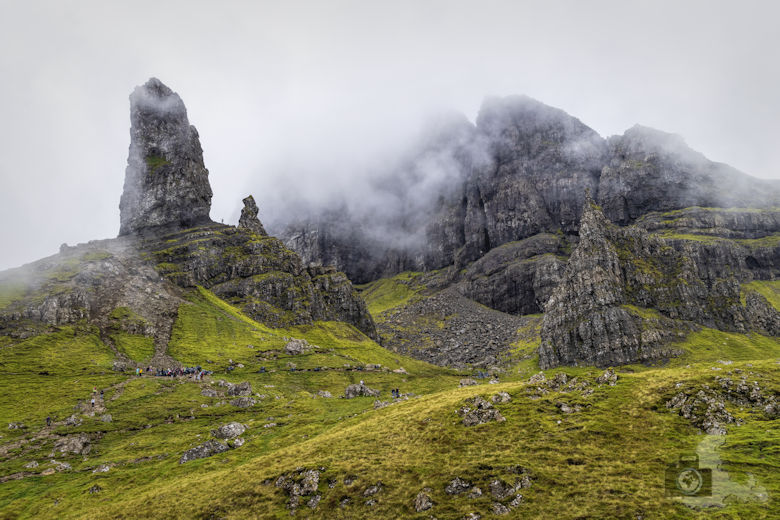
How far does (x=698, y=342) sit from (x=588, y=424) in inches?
6605

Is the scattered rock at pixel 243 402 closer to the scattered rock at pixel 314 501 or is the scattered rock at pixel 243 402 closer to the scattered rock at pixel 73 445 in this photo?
the scattered rock at pixel 73 445

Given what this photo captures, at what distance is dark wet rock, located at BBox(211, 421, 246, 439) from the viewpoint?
251 feet

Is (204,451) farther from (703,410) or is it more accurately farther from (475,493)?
(703,410)

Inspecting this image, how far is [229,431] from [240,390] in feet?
118

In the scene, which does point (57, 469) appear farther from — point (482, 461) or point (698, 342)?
point (698, 342)

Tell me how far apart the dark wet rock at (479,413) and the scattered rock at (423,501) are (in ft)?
50.2

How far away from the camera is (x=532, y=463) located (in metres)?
43.0

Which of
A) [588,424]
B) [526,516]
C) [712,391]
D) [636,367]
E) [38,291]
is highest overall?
[38,291]

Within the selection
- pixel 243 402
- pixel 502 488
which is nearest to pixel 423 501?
pixel 502 488

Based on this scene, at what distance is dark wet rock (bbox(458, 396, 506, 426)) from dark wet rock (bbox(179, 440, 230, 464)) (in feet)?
145

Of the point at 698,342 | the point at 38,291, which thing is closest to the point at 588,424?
the point at 698,342

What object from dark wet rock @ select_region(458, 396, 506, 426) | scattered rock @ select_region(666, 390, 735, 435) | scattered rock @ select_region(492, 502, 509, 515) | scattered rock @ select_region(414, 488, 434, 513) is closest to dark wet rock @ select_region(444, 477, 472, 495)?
scattered rock @ select_region(414, 488, 434, 513)

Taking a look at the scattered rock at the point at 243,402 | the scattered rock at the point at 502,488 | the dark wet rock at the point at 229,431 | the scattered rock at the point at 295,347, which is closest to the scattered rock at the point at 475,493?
the scattered rock at the point at 502,488

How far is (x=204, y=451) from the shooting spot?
229ft
